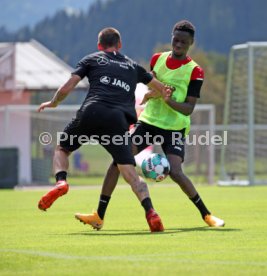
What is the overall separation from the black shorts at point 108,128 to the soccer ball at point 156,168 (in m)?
0.39

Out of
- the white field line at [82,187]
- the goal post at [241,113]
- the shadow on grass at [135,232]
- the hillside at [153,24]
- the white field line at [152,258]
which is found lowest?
the hillside at [153,24]

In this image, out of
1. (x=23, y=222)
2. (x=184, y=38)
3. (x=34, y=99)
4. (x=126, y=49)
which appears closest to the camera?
(x=184, y=38)

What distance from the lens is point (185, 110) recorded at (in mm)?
12852

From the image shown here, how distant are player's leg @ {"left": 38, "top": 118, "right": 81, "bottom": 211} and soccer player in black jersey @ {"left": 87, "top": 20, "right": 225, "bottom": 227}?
1.86ft

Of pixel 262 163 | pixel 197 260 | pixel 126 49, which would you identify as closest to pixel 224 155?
pixel 262 163

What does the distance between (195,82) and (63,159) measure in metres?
1.73

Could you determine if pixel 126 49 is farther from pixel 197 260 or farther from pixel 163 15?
pixel 197 260

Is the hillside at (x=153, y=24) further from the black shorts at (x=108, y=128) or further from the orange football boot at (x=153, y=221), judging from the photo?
the orange football boot at (x=153, y=221)

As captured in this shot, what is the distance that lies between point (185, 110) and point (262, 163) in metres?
21.4

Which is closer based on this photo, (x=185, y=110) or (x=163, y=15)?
(x=185, y=110)

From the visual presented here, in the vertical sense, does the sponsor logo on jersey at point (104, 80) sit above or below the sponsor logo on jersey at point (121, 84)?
above

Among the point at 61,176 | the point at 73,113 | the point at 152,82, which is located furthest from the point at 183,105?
the point at 73,113

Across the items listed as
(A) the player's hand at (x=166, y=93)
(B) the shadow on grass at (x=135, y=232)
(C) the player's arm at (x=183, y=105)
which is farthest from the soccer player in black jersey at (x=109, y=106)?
(C) the player's arm at (x=183, y=105)

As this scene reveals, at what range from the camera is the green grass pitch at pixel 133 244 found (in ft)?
28.3
